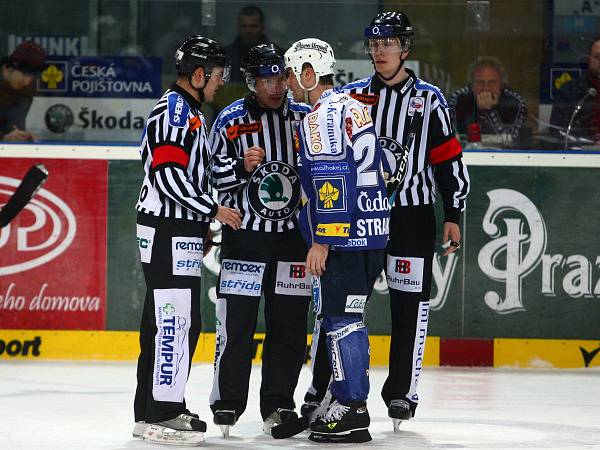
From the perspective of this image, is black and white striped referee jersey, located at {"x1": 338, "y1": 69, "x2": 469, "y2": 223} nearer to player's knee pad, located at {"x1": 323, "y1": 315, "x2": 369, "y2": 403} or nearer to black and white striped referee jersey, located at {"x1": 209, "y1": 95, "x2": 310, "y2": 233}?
black and white striped referee jersey, located at {"x1": 209, "y1": 95, "x2": 310, "y2": 233}

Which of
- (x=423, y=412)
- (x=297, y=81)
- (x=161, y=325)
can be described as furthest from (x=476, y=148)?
(x=161, y=325)

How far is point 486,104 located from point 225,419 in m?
2.86

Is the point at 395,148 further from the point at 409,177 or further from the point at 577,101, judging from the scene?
the point at 577,101

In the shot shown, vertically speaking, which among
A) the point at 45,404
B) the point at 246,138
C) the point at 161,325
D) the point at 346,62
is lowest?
the point at 45,404

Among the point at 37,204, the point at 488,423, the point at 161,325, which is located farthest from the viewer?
the point at 37,204

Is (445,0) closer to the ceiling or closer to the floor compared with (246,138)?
closer to the ceiling

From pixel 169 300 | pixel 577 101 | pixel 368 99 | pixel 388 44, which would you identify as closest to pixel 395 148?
pixel 368 99

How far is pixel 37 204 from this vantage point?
22.6ft

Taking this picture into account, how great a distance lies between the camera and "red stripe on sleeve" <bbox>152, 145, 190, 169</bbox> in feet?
15.3

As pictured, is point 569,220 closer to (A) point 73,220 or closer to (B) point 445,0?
(B) point 445,0

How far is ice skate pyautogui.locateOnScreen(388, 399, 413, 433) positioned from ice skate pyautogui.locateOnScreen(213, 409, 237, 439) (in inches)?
25.6

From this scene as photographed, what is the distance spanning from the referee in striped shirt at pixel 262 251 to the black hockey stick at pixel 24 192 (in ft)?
6.92

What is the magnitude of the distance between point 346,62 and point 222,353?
98.3 inches

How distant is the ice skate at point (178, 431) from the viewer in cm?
478
